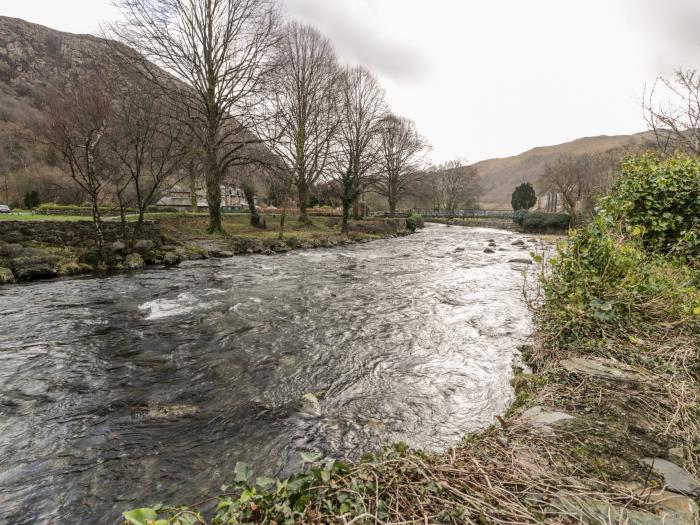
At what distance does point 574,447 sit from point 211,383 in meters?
4.29

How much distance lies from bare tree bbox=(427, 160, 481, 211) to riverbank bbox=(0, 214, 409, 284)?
2133 inches

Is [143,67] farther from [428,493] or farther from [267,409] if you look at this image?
[428,493]

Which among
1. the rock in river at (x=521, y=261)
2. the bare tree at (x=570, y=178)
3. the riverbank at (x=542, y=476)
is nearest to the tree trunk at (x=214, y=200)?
the rock in river at (x=521, y=261)

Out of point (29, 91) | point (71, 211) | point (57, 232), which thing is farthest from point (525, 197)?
point (29, 91)

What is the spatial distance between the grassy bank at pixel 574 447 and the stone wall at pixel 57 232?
14.8m

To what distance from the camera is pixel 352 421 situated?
383 cm

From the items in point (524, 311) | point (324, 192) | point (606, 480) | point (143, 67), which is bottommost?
point (524, 311)

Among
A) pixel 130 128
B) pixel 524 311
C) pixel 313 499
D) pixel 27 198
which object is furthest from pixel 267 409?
pixel 27 198

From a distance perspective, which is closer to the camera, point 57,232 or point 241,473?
point 241,473

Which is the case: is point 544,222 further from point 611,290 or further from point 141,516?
point 141,516

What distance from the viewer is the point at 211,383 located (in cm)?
468

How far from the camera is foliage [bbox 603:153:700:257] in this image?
630 cm

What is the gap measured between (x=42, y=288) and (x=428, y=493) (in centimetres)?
1236

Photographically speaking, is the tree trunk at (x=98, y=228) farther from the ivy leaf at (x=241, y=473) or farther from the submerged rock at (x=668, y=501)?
the submerged rock at (x=668, y=501)
